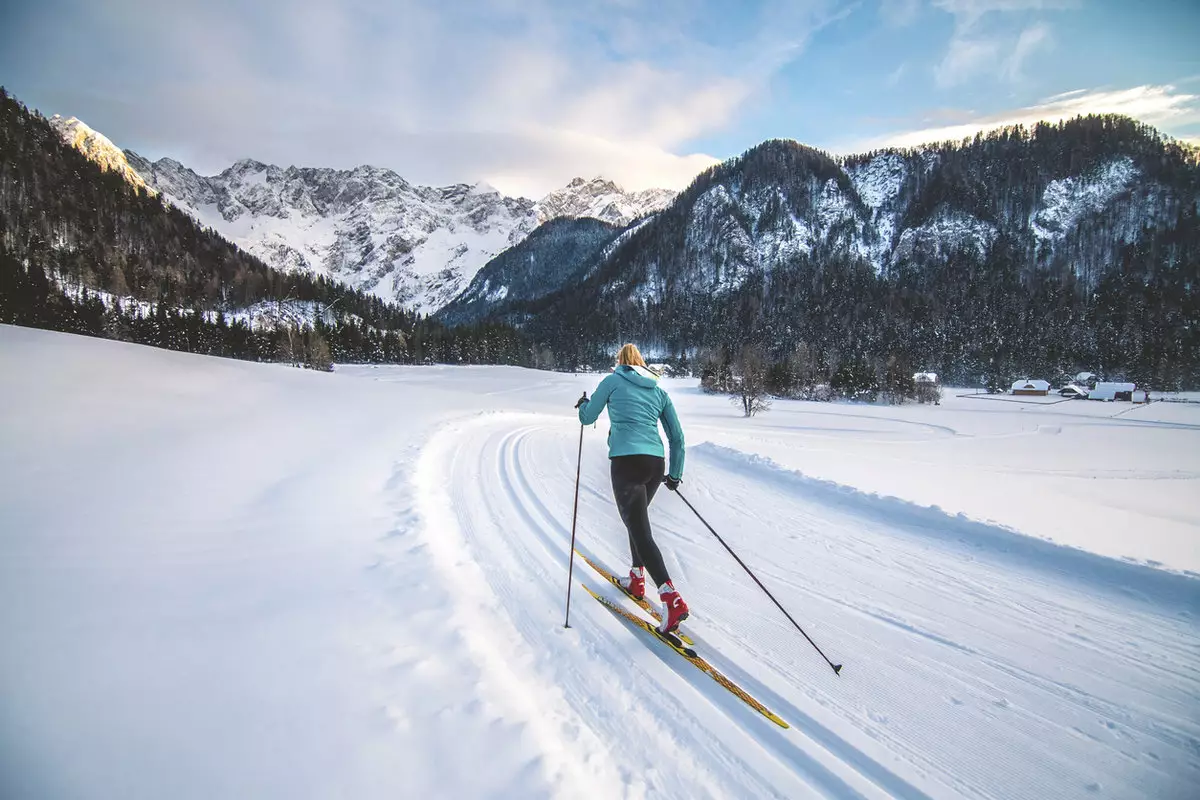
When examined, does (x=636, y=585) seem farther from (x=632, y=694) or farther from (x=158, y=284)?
(x=158, y=284)

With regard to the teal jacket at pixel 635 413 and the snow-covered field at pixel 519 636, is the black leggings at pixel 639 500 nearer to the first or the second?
the teal jacket at pixel 635 413

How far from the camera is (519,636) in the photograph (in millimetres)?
3824

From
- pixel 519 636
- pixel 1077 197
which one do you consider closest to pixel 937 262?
pixel 1077 197

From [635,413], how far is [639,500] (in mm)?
853

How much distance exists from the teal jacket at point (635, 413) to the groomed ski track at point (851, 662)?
1594 mm

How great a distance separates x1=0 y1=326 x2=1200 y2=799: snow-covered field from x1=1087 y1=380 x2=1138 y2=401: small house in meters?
84.7

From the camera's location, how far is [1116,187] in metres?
151

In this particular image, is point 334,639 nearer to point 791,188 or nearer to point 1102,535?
point 1102,535

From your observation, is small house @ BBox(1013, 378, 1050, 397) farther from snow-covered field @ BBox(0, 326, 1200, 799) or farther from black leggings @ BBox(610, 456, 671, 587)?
black leggings @ BBox(610, 456, 671, 587)

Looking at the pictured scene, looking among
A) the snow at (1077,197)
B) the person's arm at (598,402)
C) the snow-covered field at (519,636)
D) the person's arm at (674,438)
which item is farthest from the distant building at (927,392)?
the snow at (1077,197)

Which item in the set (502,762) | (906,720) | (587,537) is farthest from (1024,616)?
(502,762)

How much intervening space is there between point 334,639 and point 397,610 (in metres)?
0.56

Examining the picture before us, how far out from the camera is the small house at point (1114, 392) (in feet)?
204

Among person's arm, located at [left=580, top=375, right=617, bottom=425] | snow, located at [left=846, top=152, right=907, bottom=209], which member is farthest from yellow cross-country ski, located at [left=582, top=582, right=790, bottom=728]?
snow, located at [left=846, top=152, right=907, bottom=209]
